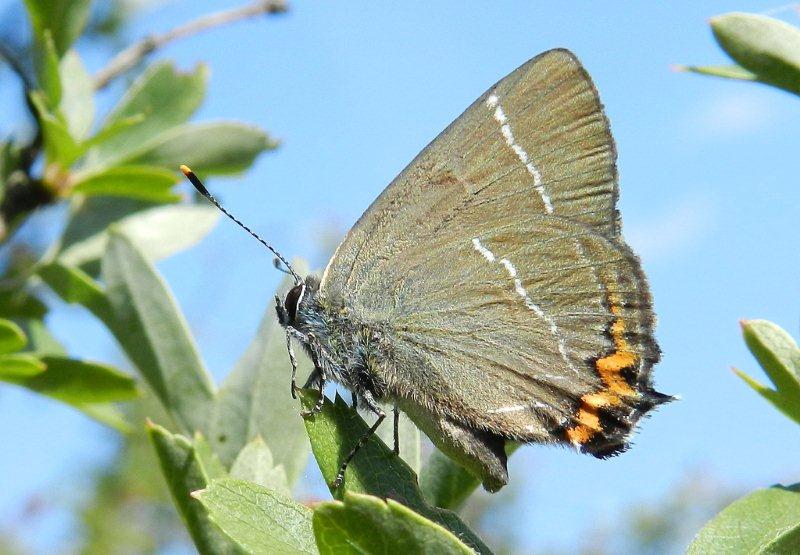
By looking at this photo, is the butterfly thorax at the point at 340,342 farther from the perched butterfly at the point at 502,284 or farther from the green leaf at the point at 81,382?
the green leaf at the point at 81,382

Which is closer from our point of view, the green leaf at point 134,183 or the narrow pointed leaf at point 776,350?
the narrow pointed leaf at point 776,350

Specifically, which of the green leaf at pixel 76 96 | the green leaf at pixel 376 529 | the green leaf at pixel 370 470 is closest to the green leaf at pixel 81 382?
the green leaf at pixel 76 96

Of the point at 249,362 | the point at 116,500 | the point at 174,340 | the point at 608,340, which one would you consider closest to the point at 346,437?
the point at 249,362

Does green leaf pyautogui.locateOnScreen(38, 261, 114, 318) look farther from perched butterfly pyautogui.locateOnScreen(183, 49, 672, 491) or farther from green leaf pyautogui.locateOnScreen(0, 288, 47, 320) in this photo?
perched butterfly pyautogui.locateOnScreen(183, 49, 672, 491)

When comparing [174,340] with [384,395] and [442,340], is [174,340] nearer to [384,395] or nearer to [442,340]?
[384,395]

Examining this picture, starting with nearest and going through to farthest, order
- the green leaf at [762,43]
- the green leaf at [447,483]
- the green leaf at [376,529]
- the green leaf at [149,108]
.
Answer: the green leaf at [376,529] < the green leaf at [762,43] < the green leaf at [447,483] < the green leaf at [149,108]

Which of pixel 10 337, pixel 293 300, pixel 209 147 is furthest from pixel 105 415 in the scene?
pixel 209 147
